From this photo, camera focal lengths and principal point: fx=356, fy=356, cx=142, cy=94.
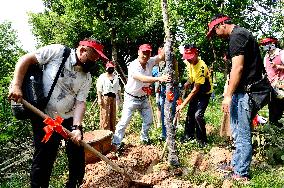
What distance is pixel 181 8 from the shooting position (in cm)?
1919

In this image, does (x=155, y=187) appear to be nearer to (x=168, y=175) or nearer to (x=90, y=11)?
(x=168, y=175)

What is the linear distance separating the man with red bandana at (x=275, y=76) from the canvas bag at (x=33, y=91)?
12.1 ft

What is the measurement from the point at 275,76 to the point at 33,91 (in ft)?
14.0

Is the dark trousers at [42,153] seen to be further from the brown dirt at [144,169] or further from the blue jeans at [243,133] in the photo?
the blue jeans at [243,133]

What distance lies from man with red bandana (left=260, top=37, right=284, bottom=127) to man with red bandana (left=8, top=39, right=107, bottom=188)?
11.0 ft

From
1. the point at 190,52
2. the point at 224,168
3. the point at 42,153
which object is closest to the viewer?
the point at 42,153

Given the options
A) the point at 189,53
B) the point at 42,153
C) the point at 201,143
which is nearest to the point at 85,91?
the point at 42,153

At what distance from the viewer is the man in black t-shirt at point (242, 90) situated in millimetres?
4059

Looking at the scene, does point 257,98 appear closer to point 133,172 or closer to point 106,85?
point 133,172

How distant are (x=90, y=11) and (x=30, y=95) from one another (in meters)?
16.3

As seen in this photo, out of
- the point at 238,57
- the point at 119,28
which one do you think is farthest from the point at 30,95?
the point at 119,28

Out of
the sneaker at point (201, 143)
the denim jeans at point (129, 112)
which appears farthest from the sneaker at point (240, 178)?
the denim jeans at point (129, 112)

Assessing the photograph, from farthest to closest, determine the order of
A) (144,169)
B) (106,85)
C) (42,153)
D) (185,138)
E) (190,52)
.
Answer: (106,85)
(185,138)
(190,52)
(144,169)
(42,153)

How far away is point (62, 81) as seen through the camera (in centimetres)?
397
